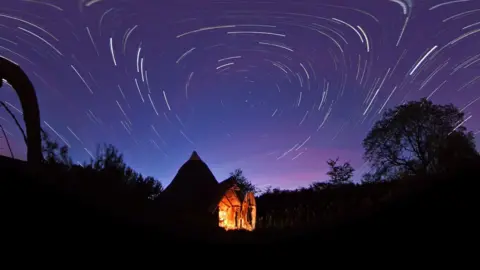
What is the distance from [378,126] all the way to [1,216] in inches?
1241

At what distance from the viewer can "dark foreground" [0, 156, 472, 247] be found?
427 centimetres

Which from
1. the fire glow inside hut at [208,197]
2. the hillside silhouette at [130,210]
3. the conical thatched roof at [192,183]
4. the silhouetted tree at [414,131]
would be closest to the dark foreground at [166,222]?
the hillside silhouette at [130,210]

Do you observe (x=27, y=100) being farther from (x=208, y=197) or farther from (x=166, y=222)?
(x=208, y=197)

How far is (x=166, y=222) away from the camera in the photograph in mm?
5344

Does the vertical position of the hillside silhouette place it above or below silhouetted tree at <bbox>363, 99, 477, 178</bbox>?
below

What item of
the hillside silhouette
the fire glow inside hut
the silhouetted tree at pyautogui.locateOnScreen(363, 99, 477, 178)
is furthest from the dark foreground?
the silhouetted tree at pyautogui.locateOnScreen(363, 99, 477, 178)

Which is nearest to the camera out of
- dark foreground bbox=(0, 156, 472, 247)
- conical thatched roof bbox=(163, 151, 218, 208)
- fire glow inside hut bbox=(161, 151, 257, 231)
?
dark foreground bbox=(0, 156, 472, 247)

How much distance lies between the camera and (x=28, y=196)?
4.48 m

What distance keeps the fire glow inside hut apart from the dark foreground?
1067cm

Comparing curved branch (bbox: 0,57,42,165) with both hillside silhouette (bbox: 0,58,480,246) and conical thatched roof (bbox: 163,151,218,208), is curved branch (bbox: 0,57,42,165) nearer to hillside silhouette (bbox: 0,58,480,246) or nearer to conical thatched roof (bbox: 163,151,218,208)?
hillside silhouette (bbox: 0,58,480,246)

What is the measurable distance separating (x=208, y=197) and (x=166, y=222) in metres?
11.6

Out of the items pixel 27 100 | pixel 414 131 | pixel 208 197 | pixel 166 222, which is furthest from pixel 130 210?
pixel 414 131

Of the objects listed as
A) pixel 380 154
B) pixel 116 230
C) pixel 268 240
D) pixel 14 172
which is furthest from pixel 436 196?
pixel 380 154

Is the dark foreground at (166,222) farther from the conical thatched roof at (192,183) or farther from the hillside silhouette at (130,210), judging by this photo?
the conical thatched roof at (192,183)
